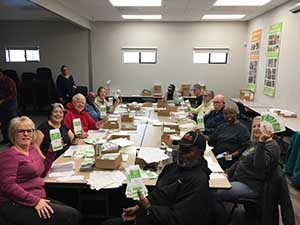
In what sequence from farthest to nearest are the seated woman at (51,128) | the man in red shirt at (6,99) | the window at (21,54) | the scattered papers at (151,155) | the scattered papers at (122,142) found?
1. the window at (21,54)
2. the man in red shirt at (6,99)
3. the scattered papers at (122,142)
4. the seated woman at (51,128)
5. the scattered papers at (151,155)

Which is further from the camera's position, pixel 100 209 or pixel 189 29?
pixel 189 29

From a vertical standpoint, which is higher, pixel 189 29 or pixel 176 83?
pixel 189 29

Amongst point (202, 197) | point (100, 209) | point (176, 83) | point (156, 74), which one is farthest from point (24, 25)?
point (202, 197)

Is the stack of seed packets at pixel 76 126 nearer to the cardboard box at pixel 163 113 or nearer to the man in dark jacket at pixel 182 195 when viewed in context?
the man in dark jacket at pixel 182 195

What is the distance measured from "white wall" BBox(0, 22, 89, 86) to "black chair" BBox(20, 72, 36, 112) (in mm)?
418

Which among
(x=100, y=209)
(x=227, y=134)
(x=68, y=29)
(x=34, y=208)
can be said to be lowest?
(x=100, y=209)

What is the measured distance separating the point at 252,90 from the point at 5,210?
6694mm

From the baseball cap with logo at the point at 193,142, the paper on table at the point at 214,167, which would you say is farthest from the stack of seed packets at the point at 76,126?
the baseball cap with logo at the point at 193,142

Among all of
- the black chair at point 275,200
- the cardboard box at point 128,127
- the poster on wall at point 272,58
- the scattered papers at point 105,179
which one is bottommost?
the black chair at point 275,200

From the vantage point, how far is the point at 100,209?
2.67 meters

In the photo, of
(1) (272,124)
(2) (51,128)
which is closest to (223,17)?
(1) (272,124)

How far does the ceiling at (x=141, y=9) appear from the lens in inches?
210

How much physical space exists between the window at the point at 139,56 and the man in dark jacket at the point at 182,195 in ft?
21.7

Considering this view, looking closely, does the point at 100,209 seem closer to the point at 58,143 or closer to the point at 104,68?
the point at 58,143
